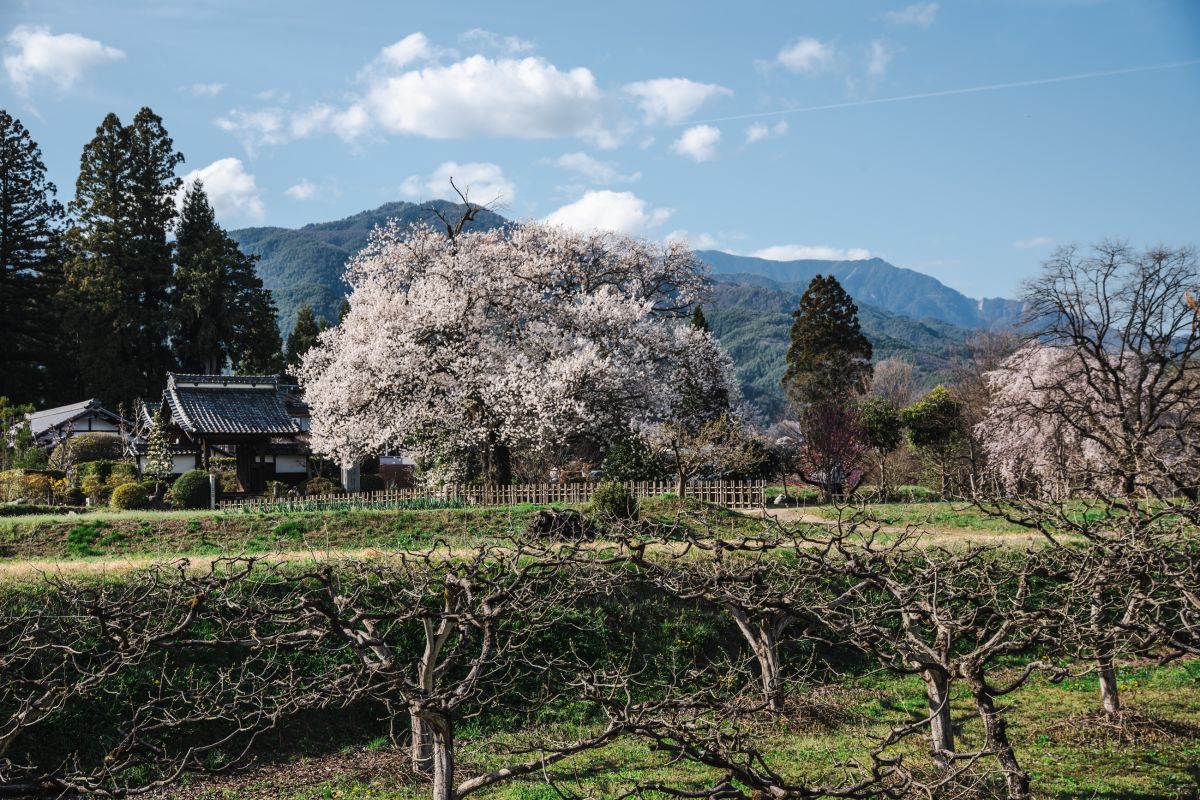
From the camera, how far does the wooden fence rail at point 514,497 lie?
2267 centimetres

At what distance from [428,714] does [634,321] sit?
23.6 meters

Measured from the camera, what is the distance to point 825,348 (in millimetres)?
44812

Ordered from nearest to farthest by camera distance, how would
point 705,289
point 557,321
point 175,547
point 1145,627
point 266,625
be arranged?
point 1145,627 → point 266,625 → point 175,547 → point 557,321 → point 705,289

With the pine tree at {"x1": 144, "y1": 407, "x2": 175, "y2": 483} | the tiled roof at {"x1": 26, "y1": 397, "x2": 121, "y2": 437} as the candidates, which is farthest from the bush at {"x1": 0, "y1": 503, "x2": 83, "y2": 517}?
the tiled roof at {"x1": 26, "y1": 397, "x2": 121, "y2": 437}

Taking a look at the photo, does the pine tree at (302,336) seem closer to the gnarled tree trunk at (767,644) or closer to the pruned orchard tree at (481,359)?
the pruned orchard tree at (481,359)

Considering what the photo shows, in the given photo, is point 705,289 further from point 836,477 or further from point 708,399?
point 836,477

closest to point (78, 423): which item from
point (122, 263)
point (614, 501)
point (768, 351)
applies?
point (122, 263)

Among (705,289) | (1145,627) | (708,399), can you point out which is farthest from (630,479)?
(1145,627)

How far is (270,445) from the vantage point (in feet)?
110

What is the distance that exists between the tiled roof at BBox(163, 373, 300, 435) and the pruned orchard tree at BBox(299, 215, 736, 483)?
1.52 meters

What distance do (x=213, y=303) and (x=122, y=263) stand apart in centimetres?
434

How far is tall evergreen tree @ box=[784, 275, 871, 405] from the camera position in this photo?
144 ft

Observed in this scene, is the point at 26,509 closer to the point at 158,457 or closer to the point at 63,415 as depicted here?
the point at 158,457

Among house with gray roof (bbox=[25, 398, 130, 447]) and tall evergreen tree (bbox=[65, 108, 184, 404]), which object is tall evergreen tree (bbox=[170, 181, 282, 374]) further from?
house with gray roof (bbox=[25, 398, 130, 447])
